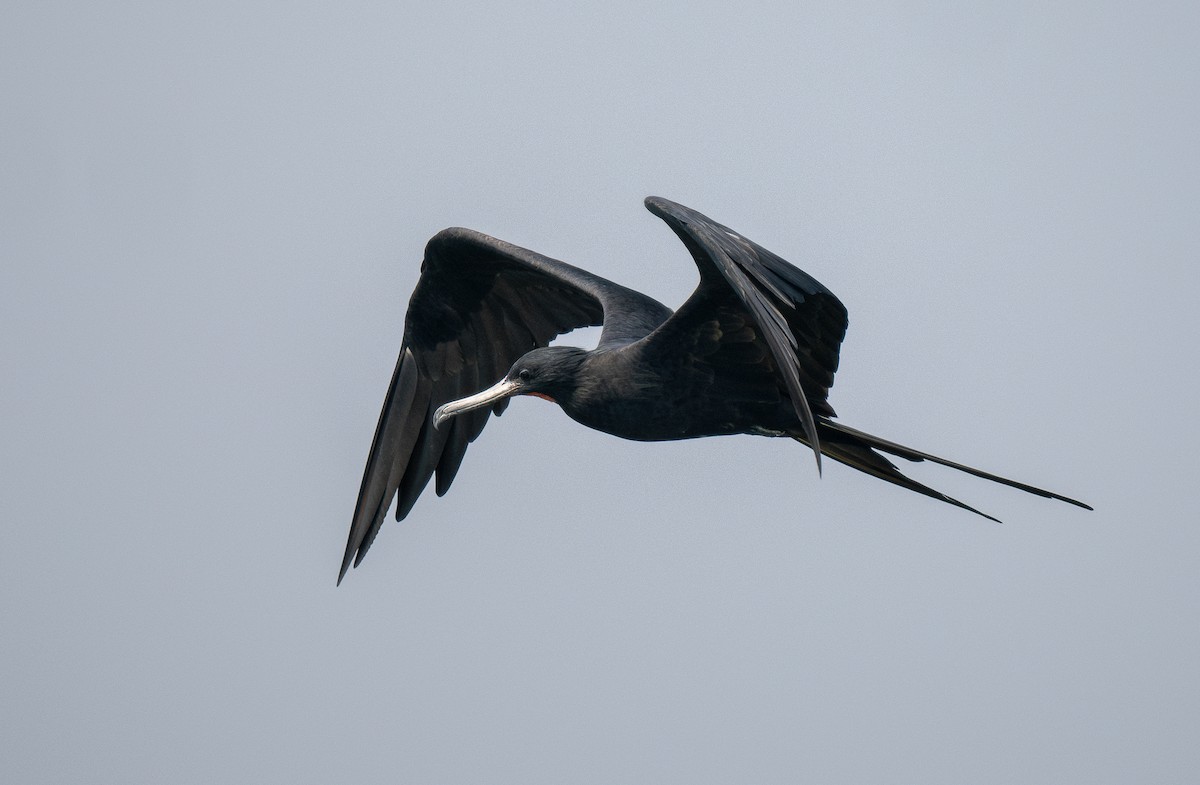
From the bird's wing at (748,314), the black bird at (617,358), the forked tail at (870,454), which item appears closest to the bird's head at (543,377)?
the black bird at (617,358)

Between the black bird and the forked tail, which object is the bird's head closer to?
the black bird

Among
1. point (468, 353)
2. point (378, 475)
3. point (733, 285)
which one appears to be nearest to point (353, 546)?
point (378, 475)

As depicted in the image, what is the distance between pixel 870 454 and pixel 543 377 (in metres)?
1.38

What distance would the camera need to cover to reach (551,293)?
8.61 metres

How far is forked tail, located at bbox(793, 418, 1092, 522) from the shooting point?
6.95 meters

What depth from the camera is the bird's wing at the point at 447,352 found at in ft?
28.0

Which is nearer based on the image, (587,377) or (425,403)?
(587,377)

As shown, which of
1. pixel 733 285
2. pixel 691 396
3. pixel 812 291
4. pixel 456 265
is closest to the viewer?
pixel 733 285

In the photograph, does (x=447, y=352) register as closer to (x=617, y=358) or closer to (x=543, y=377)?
(x=543, y=377)

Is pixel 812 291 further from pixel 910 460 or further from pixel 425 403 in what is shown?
pixel 425 403

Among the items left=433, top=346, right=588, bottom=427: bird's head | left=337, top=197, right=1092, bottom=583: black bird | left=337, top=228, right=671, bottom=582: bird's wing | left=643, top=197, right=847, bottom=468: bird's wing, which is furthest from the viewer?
left=337, top=228, right=671, bottom=582: bird's wing

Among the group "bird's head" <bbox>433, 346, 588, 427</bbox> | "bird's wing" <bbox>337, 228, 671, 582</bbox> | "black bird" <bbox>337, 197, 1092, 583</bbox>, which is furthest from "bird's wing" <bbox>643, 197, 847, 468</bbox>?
"bird's wing" <bbox>337, 228, 671, 582</bbox>

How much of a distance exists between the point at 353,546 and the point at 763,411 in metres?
2.47

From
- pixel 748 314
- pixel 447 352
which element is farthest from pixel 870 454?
pixel 447 352
